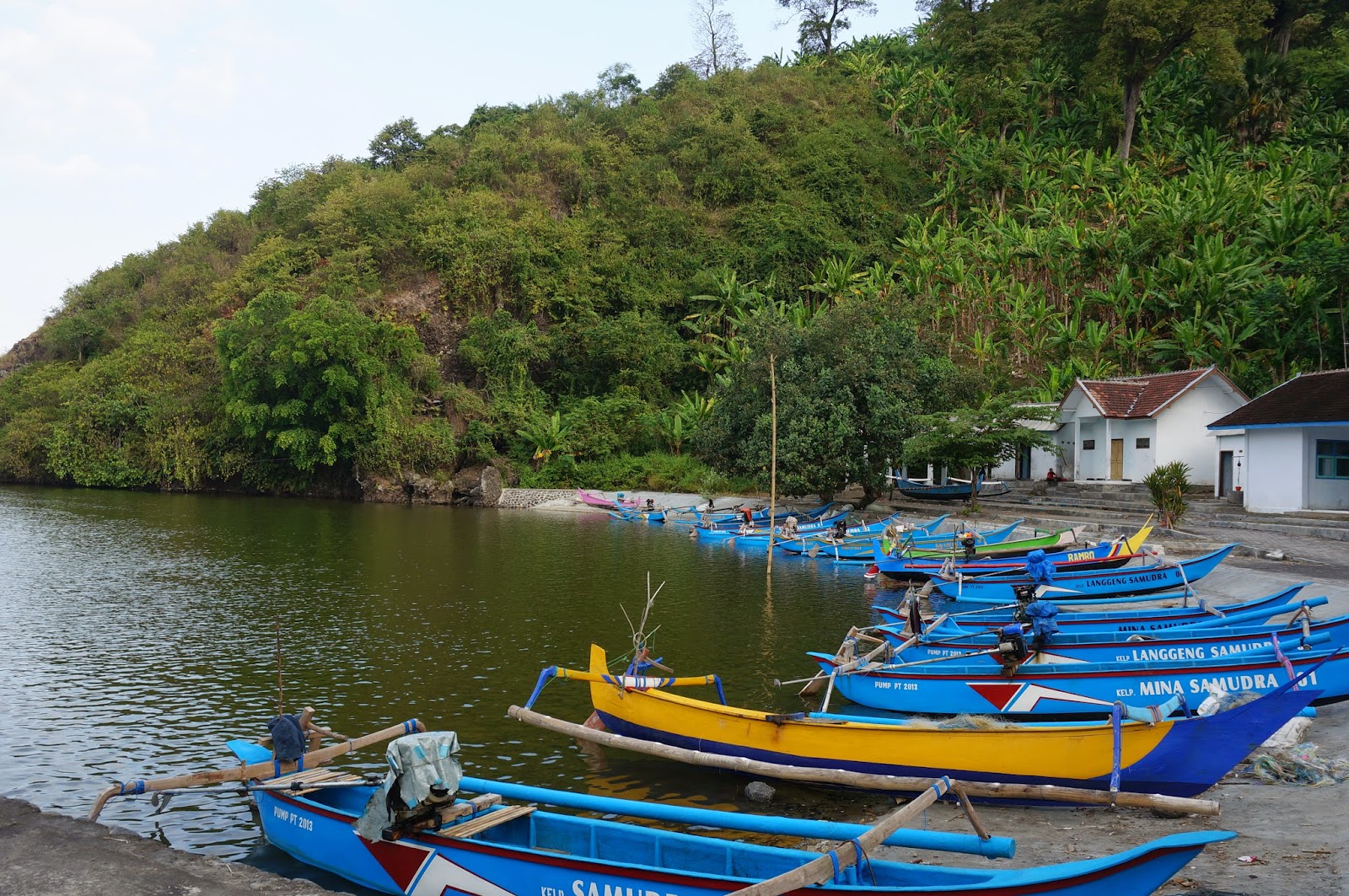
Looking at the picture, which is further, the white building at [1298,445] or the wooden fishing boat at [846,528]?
the wooden fishing boat at [846,528]

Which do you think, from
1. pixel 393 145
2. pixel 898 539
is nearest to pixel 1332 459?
pixel 898 539

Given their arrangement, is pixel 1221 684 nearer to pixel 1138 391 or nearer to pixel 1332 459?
pixel 1332 459

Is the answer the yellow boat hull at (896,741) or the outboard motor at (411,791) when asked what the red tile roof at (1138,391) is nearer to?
the yellow boat hull at (896,741)

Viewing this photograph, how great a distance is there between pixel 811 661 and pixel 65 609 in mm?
17541

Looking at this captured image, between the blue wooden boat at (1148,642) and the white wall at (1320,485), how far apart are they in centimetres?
1683

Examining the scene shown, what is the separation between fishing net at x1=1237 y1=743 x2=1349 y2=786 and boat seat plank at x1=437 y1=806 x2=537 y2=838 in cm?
797

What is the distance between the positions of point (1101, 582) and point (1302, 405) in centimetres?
1261

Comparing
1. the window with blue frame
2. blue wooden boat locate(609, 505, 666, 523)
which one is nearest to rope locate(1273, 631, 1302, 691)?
the window with blue frame

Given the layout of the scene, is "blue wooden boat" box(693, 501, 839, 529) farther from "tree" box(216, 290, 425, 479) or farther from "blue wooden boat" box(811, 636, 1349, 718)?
"tree" box(216, 290, 425, 479)

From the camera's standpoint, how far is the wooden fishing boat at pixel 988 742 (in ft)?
27.8

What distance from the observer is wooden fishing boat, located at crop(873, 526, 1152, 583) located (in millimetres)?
21609

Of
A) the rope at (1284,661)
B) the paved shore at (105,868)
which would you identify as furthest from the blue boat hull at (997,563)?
the paved shore at (105,868)

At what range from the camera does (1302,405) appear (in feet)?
89.1

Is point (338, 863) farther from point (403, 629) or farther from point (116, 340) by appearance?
point (116, 340)
